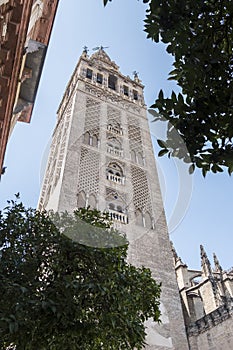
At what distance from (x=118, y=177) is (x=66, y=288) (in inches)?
427

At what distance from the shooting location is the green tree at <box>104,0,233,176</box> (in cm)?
208

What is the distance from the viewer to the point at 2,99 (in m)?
5.49

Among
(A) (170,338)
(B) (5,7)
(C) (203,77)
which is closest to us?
(C) (203,77)

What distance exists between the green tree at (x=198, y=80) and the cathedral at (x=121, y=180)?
30.2ft

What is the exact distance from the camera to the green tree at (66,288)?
4.21 m

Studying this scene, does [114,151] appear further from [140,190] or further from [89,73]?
[89,73]

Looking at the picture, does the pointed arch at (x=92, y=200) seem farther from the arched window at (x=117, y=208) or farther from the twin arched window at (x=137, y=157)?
the twin arched window at (x=137, y=157)

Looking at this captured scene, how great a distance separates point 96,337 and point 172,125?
3.63m

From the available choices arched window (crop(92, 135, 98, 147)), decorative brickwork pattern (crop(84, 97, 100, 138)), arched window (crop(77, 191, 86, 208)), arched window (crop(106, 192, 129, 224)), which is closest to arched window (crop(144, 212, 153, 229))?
arched window (crop(106, 192, 129, 224))

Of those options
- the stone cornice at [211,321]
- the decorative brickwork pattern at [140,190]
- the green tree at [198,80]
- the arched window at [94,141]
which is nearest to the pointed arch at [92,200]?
the decorative brickwork pattern at [140,190]

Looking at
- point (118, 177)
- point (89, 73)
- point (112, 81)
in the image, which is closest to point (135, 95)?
point (112, 81)

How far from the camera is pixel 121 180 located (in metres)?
15.1

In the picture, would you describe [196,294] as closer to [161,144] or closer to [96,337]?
[96,337]

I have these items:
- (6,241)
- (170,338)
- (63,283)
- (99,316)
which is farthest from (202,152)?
(170,338)
